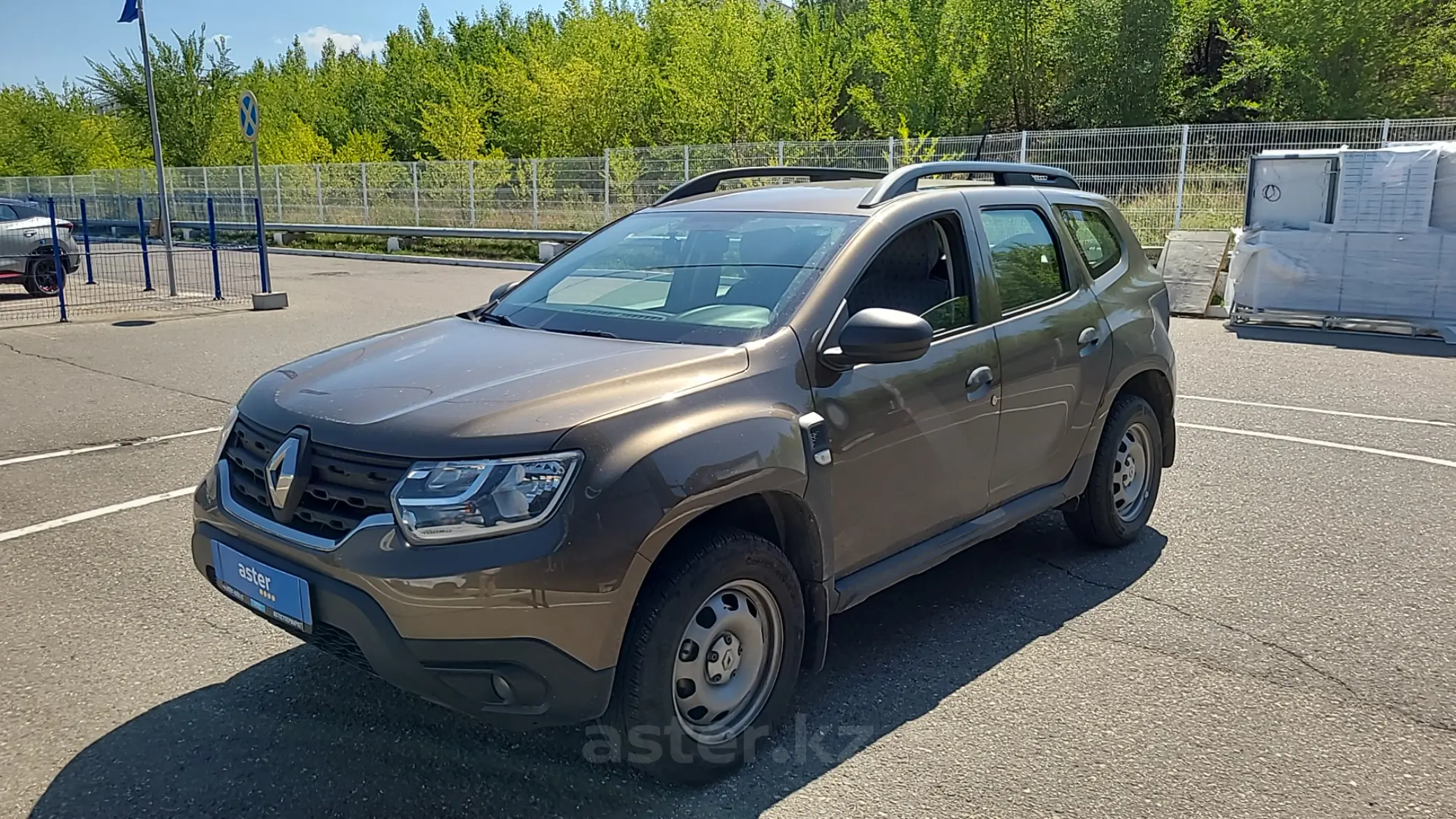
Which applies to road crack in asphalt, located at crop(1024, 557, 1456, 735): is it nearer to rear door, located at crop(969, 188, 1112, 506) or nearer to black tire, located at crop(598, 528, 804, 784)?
rear door, located at crop(969, 188, 1112, 506)

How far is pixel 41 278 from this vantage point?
16859 millimetres

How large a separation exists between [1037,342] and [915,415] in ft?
2.95

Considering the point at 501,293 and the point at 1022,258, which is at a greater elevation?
the point at 1022,258

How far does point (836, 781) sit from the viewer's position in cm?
304

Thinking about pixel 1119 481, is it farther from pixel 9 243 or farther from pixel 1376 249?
pixel 9 243

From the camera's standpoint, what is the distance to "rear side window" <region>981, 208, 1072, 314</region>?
4148 millimetres

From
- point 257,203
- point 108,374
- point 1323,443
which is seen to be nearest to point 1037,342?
point 1323,443

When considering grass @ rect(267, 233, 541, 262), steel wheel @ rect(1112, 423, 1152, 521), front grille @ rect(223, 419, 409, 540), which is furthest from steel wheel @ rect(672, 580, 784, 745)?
grass @ rect(267, 233, 541, 262)

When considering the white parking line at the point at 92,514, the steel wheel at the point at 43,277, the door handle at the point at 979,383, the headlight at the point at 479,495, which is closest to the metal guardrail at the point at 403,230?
the steel wheel at the point at 43,277

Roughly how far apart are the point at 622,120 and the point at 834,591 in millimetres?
34637

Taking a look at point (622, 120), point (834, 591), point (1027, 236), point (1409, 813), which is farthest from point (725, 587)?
point (622, 120)

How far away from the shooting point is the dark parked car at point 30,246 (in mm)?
15984

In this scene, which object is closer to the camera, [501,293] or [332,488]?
[332,488]

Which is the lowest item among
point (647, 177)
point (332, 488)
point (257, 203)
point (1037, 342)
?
point (332, 488)
